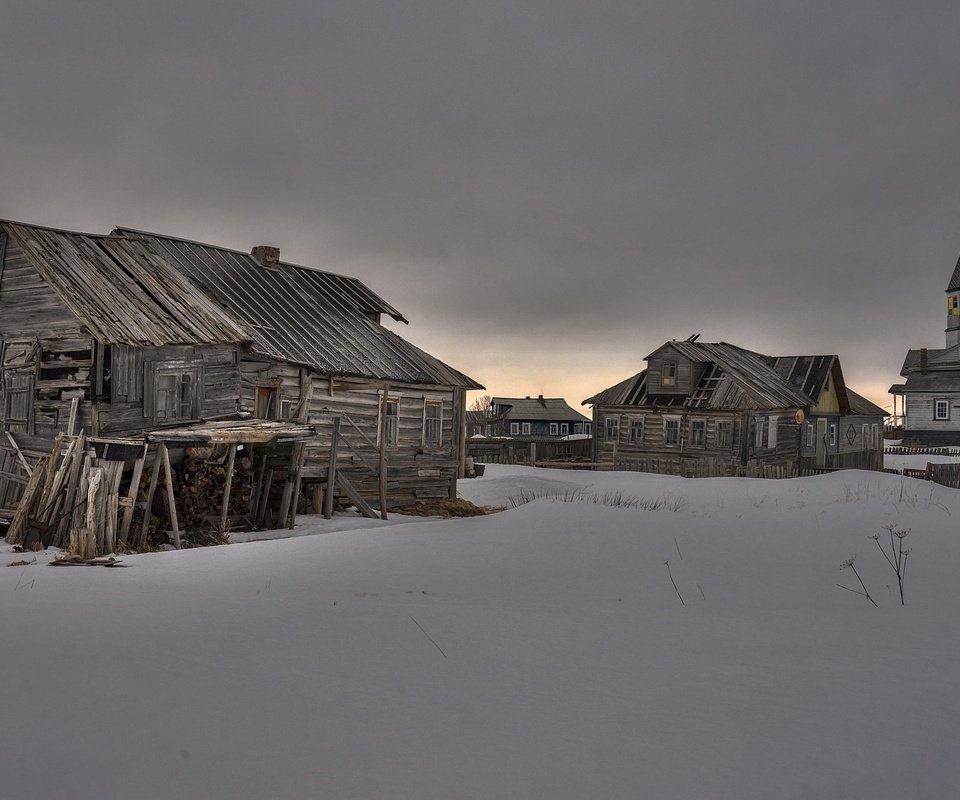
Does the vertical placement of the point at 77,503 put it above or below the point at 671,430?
below

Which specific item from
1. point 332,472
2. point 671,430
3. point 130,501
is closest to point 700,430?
point 671,430

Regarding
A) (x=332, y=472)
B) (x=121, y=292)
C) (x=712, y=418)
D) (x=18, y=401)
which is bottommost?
(x=332, y=472)

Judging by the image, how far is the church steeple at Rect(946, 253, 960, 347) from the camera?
210 feet

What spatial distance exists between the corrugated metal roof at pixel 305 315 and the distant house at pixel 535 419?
1666 inches

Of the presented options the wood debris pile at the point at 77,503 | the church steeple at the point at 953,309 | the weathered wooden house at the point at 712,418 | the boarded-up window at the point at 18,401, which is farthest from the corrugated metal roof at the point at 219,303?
the church steeple at the point at 953,309

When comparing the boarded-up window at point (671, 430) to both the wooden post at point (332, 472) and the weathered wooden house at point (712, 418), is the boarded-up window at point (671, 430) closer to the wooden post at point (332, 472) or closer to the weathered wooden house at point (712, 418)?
the weathered wooden house at point (712, 418)

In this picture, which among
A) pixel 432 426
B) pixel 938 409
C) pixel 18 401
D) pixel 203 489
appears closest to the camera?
pixel 203 489

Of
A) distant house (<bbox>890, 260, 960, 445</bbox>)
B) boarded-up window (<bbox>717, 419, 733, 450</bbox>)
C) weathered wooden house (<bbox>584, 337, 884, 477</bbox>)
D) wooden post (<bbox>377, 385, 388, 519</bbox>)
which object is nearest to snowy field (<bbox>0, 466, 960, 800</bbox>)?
wooden post (<bbox>377, 385, 388, 519</bbox>)

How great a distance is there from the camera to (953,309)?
2547 inches

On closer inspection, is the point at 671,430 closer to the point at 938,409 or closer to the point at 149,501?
the point at 149,501

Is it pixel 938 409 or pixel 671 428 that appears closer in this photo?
pixel 671 428

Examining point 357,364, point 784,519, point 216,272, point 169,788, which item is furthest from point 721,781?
point 216,272

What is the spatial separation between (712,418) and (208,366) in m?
22.1

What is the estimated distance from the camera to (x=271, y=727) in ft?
15.4
